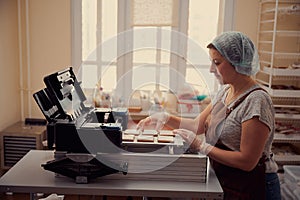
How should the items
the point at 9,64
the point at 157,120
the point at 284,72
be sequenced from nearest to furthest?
the point at 157,120 < the point at 284,72 < the point at 9,64

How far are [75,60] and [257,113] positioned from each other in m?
2.07

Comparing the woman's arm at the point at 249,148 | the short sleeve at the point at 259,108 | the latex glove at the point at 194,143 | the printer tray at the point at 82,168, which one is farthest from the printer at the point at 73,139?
the short sleeve at the point at 259,108

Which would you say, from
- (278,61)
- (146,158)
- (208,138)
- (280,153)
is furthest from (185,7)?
(146,158)

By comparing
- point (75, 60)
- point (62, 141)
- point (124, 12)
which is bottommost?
point (62, 141)

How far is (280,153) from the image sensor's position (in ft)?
9.09

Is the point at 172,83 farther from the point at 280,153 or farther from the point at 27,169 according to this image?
the point at 27,169

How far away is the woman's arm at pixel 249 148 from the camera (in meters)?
1.31

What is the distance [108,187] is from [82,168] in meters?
0.12

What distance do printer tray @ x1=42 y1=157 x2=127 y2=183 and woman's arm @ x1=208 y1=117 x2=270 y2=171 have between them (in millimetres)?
382

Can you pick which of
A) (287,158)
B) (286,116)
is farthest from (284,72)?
(287,158)

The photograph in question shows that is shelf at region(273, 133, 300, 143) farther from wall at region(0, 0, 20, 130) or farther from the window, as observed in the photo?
wall at region(0, 0, 20, 130)

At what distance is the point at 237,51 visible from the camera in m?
1.43

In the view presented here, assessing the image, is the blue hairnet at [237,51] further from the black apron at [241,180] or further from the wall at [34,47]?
the wall at [34,47]

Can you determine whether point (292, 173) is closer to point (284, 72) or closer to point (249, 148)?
point (284, 72)
